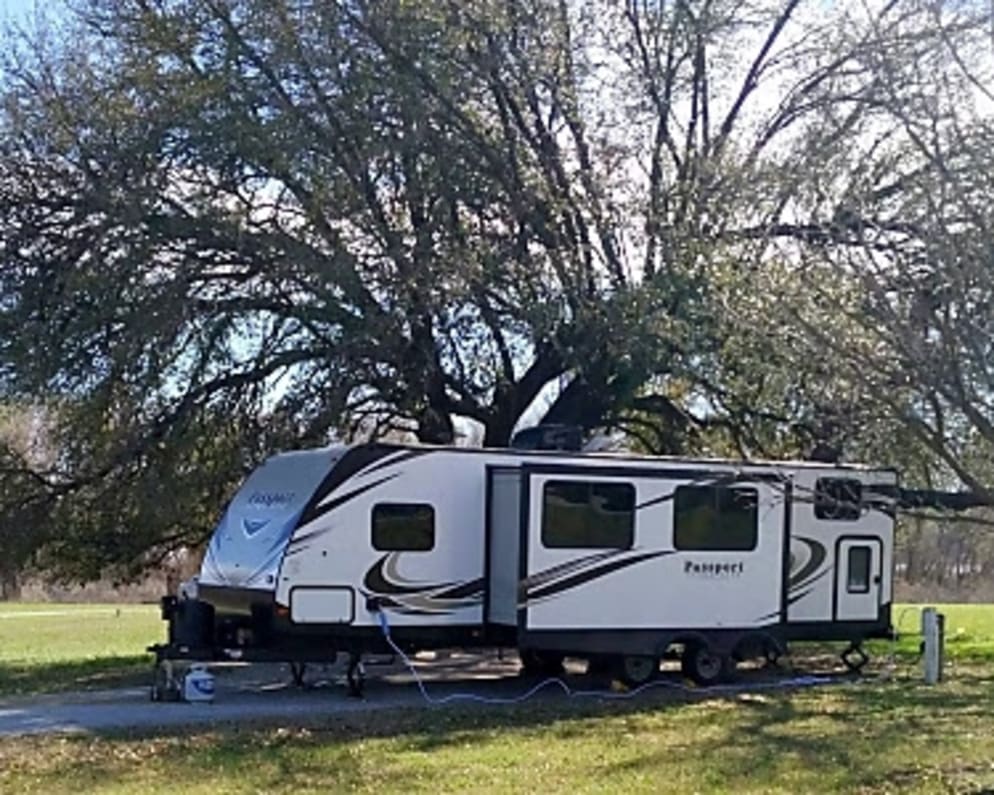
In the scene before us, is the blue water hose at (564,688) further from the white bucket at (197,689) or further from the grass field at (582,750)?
the white bucket at (197,689)

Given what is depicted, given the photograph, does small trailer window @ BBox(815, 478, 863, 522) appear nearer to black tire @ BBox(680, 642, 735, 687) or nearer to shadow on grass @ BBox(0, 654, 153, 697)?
black tire @ BBox(680, 642, 735, 687)

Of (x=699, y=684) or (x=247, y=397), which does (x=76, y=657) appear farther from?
(x=699, y=684)

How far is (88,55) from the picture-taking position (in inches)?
792

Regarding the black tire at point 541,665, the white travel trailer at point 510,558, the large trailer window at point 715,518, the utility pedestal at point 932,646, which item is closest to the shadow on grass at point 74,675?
the white travel trailer at point 510,558

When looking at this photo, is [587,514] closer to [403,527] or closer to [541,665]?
[403,527]

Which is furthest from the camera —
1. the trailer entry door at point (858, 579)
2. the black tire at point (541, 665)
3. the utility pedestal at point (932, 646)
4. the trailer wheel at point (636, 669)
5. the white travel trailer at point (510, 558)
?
the trailer entry door at point (858, 579)

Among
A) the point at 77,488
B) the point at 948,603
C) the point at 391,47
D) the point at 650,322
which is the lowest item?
the point at 948,603

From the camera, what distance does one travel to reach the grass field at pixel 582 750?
37.4 feet

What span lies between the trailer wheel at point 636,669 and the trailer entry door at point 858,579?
2.71m

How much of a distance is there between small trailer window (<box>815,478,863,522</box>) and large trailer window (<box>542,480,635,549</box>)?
2.64 m

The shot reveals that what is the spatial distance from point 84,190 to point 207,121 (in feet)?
5.64

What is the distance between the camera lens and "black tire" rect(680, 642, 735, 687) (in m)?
18.3

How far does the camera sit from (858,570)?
1977 cm

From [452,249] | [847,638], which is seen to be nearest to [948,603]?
[847,638]
